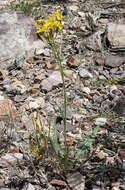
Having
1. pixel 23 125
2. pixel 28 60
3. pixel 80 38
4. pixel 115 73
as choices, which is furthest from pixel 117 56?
pixel 23 125

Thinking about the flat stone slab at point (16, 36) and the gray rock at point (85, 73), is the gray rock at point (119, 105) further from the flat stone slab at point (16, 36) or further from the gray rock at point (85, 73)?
the flat stone slab at point (16, 36)

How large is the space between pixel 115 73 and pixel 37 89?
0.86m

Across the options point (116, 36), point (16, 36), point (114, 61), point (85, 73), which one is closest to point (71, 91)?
point (85, 73)

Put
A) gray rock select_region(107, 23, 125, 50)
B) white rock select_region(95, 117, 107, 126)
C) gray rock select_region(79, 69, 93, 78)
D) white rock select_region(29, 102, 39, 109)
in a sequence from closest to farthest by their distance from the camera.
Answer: white rock select_region(95, 117, 107, 126), white rock select_region(29, 102, 39, 109), gray rock select_region(79, 69, 93, 78), gray rock select_region(107, 23, 125, 50)

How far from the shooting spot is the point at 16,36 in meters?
3.74

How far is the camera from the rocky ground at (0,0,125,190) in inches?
89.9

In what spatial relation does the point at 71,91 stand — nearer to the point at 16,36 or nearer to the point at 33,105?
the point at 33,105

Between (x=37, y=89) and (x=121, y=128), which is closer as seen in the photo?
(x=121, y=128)

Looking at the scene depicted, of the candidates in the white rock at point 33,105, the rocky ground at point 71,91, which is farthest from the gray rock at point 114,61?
the white rock at point 33,105

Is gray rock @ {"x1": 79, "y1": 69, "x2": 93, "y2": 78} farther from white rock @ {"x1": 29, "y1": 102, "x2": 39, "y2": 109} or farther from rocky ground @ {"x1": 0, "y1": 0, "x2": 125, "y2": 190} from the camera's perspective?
white rock @ {"x1": 29, "y1": 102, "x2": 39, "y2": 109}

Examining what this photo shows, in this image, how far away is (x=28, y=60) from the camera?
3529 millimetres

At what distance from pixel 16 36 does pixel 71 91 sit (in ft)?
3.69

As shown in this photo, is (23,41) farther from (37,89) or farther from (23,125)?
(23,125)

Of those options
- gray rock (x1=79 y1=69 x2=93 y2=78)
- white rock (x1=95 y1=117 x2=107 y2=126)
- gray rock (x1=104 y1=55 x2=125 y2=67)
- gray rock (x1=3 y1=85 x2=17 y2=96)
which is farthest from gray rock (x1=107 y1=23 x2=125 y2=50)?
gray rock (x1=3 y1=85 x2=17 y2=96)
